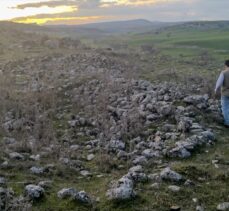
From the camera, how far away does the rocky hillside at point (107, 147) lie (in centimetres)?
867

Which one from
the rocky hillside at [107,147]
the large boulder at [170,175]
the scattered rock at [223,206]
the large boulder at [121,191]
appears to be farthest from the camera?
the large boulder at [170,175]

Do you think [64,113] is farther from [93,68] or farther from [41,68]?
[41,68]

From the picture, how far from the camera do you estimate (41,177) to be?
9945 millimetres

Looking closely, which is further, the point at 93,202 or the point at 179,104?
the point at 179,104

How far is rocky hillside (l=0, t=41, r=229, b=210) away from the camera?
867 cm

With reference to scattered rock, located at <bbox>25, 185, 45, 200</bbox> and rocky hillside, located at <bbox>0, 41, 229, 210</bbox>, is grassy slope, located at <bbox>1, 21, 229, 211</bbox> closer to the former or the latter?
rocky hillside, located at <bbox>0, 41, 229, 210</bbox>

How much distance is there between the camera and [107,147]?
12.0 meters

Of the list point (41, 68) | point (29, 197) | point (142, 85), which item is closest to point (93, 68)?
point (41, 68)

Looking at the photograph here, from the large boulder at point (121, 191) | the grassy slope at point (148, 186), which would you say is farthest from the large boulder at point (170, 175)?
the large boulder at point (121, 191)

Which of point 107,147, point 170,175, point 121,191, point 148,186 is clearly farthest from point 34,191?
point 107,147

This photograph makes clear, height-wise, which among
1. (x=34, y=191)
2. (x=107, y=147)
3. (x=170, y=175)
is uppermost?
(x=34, y=191)

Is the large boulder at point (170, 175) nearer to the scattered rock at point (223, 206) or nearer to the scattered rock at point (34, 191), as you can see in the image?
the scattered rock at point (223, 206)

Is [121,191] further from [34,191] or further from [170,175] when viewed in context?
[34,191]

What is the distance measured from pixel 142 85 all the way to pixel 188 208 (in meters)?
11.1
